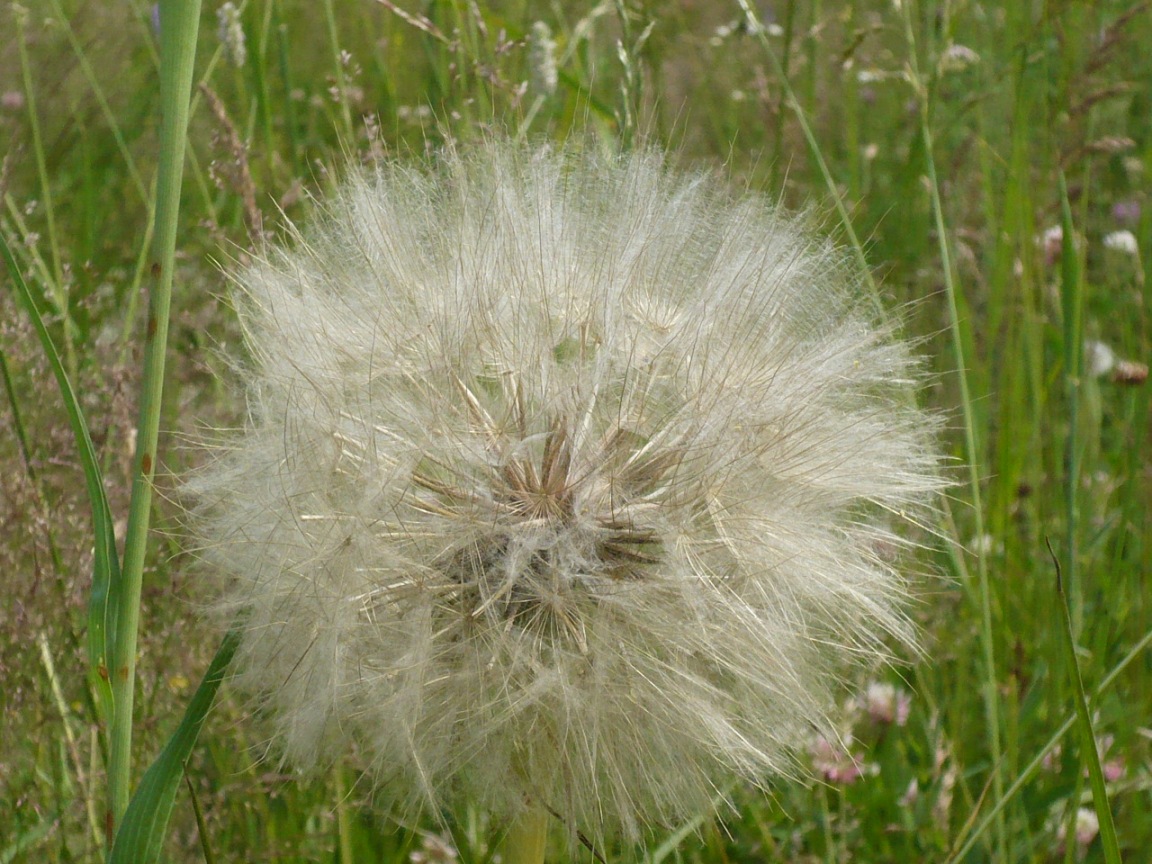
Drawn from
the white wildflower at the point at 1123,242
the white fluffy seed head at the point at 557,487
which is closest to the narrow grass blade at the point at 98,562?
the white fluffy seed head at the point at 557,487

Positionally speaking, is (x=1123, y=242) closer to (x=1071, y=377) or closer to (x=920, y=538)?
(x=1071, y=377)

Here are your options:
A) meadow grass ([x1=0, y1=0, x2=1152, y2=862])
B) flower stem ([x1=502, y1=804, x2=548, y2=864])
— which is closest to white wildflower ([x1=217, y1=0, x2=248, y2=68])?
meadow grass ([x1=0, y1=0, x2=1152, y2=862])

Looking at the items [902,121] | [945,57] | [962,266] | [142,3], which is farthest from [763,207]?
[142,3]

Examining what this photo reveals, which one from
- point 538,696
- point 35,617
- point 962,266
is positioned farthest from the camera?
point 962,266

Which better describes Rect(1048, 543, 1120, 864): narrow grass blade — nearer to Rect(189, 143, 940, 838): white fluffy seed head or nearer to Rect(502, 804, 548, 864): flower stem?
Rect(189, 143, 940, 838): white fluffy seed head

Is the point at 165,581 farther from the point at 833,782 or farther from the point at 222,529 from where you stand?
the point at 833,782

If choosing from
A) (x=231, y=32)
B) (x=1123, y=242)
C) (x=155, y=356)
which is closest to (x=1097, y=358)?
(x=1123, y=242)

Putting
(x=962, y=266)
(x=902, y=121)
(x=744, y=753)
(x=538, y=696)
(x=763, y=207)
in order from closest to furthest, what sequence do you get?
(x=538, y=696)
(x=744, y=753)
(x=763, y=207)
(x=962, y=266)
(x=902, y=121)
